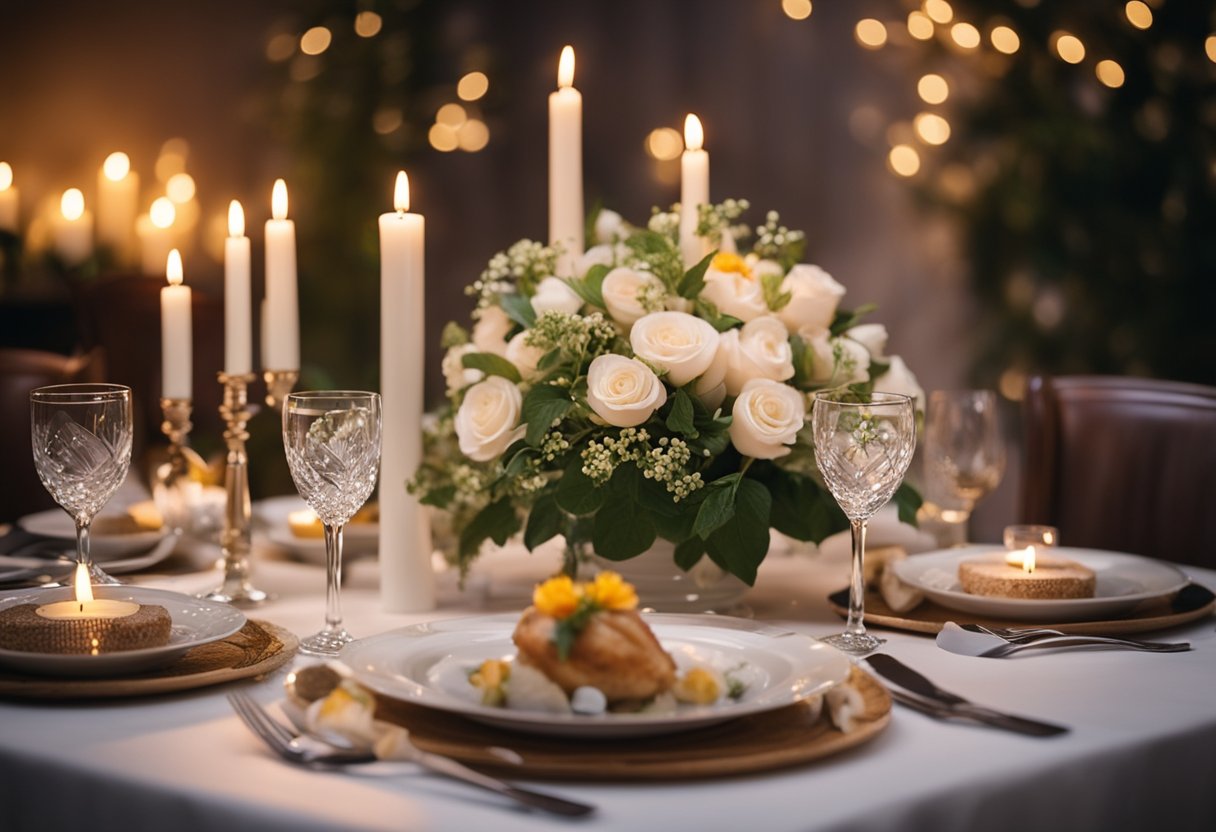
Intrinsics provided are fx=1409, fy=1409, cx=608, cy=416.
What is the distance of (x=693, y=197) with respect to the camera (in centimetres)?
170

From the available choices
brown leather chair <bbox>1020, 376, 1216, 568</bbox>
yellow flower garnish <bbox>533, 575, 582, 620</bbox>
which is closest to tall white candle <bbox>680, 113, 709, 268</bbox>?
yellow flower garnish <bbox>533, 575, 582, 620</bbox>

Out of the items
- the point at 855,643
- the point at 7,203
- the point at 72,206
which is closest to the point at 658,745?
the point at 855,643

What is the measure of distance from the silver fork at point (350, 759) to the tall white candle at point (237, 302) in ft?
2.04

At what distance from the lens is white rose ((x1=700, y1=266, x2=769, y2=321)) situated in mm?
1570

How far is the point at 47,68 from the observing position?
5.04 metres

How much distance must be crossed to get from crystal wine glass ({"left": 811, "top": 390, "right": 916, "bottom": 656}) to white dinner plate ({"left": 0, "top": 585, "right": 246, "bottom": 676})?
22.4 inches

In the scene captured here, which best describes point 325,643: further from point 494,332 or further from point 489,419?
point 494,332

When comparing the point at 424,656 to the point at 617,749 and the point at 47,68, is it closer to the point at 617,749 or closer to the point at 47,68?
the point at 617,749

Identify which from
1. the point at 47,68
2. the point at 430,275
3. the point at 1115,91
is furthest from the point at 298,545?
the point at 47,68

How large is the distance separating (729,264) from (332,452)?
0.52 metres

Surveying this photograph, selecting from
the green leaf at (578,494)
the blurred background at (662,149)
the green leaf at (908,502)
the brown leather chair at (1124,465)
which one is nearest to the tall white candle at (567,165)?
the green leaf at (578,494)

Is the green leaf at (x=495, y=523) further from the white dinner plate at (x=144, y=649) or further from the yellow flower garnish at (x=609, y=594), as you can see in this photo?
the yellow flower garnish at (x=609, y=594)

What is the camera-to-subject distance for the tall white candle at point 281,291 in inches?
66.7

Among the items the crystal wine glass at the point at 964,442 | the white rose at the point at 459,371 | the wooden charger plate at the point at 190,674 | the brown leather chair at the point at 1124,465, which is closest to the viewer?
the wooden charger plate at the point at 190,674
